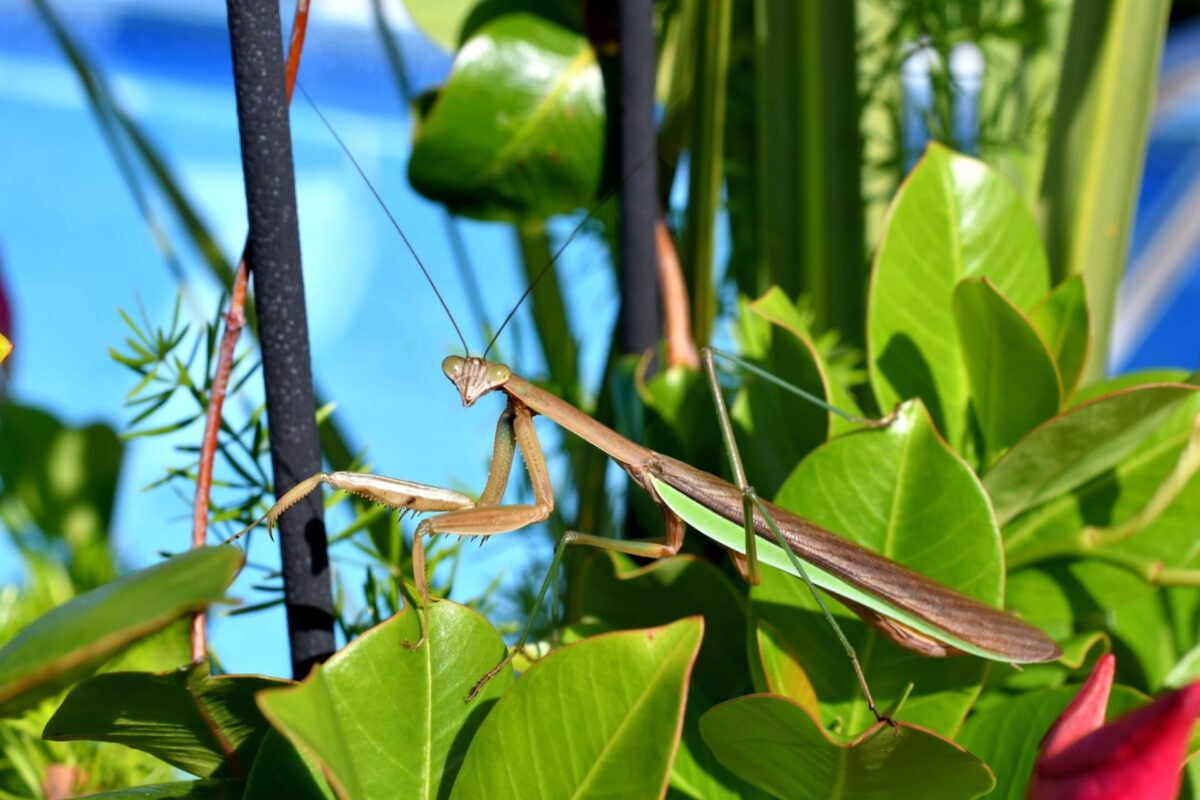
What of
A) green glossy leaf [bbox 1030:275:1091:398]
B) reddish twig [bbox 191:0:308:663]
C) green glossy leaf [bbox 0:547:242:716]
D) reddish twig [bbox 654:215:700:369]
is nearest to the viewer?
green glossy leaf [bbox 0:547:242:716]

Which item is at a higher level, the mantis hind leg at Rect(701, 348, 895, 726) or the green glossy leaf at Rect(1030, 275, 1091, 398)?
the green glossy leaf at Rect(1030, 275, 1091, 398)

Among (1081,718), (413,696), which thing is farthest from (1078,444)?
(413,696)

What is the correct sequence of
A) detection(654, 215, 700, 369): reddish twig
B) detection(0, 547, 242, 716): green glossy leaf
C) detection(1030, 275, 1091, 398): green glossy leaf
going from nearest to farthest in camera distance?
detection(0, 547, 242, 716): green glossy leaf < detection(1030, 275, 1091, 398): green glossy leaf < detection(654, 215, 700, 369): reddish twig

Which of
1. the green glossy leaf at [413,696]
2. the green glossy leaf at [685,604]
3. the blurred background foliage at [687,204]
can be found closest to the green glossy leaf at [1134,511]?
the blurred background foliage at [687,204]

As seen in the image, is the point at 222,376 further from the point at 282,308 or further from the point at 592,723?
the point at 592,723

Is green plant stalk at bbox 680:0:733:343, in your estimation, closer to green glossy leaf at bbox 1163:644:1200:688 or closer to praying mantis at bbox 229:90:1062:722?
praying mantis at bbox 229:90:1062:722

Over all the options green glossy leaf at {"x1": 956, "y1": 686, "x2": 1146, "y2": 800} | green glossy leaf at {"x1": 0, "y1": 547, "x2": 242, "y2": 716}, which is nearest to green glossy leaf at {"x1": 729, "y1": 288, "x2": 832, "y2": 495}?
green glossy leaf at {"x1": 956, "y1": 686, "x2": 1146, "y2": 800}

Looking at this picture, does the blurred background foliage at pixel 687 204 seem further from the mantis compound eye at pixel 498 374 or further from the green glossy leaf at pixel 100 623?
the green glossy leaf at pixel 100 623
